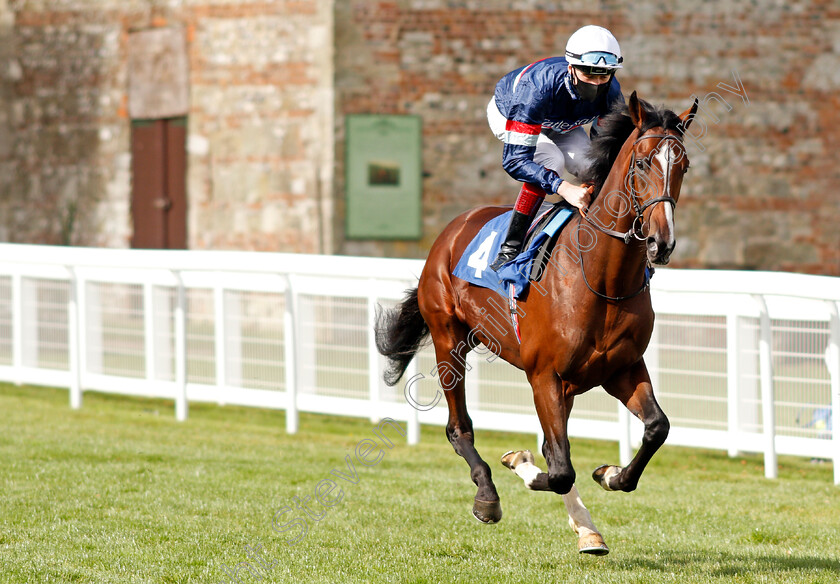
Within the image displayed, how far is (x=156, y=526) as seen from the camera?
5.76 m

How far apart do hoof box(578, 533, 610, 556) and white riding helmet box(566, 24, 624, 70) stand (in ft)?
6.35

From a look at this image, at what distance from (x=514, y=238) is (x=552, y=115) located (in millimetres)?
572

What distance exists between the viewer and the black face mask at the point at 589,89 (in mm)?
4949

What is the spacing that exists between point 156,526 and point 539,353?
2207 mm

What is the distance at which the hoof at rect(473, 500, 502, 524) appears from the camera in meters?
5.15

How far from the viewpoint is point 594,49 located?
15.6 ft

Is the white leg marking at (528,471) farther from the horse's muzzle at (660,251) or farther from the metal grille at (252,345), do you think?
the metal grille at (252,345)

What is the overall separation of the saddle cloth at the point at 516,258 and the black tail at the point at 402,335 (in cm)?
72

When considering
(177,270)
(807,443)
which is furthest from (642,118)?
(177,270)

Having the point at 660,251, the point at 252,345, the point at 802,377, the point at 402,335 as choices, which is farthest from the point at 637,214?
the point at 252,345

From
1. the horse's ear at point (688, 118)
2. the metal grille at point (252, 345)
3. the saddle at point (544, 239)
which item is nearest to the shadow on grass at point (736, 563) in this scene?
the saddle at point (544, 239)

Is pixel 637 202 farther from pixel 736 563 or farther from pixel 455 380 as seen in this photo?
pixel 736 563

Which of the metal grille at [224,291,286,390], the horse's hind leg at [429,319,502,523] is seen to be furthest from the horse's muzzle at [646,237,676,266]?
the metal grille at [224,291,286,390]

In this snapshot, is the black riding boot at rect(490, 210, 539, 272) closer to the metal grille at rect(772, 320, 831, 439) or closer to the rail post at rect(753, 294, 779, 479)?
the rail post at rect(753, 294, 779, 479)
